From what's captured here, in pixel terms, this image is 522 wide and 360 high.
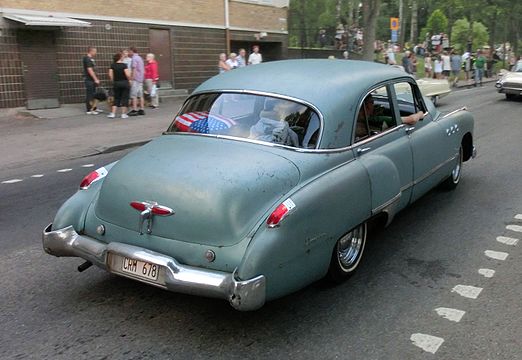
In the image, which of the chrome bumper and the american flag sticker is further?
the american flag sticker

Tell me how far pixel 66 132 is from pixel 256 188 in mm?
9882

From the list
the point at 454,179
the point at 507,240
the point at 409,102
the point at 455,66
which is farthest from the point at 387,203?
the point at 455,66

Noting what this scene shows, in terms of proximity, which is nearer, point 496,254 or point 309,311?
point 309,311

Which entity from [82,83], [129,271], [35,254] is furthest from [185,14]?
[129,271]

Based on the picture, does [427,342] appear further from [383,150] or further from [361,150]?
[383,150]

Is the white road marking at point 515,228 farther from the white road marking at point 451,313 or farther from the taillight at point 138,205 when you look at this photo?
the taillight at point 138,205

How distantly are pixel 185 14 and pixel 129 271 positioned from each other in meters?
17.4

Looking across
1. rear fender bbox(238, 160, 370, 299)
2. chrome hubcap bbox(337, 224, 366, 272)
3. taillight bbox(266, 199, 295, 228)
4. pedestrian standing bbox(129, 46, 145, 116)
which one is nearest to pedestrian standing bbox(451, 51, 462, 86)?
pedestrian standing bbox(129, 46, 145, 116)

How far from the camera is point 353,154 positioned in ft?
13.5

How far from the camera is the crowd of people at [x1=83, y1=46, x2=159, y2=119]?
543 inches

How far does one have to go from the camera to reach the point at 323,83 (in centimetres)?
423

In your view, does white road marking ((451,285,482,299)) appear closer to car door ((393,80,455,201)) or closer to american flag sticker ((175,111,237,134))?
car door ((393,80,455,201))

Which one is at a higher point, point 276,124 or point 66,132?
point 276,124

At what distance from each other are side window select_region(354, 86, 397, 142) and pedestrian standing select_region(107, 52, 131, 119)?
33.2 ft
